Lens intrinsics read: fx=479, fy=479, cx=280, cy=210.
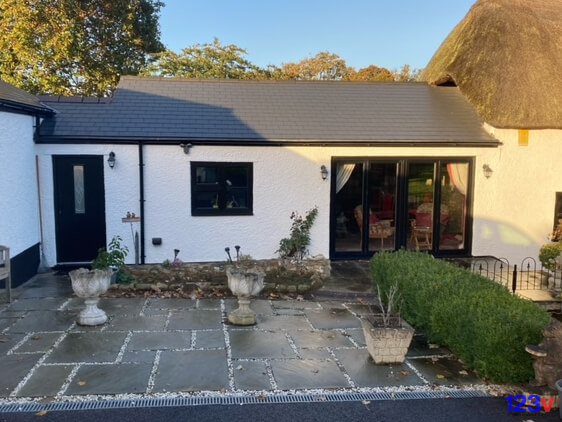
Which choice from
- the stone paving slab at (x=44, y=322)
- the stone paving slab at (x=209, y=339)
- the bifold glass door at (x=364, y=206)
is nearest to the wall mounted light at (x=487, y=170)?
the bifold glass door at (x=364, y=206)

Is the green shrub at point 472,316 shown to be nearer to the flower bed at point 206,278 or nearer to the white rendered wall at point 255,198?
the flower bed at point 206,278

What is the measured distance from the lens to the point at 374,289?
8.92m

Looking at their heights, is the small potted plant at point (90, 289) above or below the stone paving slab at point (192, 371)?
above

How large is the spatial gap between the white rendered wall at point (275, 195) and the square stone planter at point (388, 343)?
5635 millimetres

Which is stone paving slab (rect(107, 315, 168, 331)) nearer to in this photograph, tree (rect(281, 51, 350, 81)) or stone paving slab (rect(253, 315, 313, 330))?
stone paving slab (rect(253, 315, 313, 330))

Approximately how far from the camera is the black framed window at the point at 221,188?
10.9 meters

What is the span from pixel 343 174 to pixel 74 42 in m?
14.3

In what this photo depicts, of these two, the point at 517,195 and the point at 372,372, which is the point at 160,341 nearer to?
the point at 372,372

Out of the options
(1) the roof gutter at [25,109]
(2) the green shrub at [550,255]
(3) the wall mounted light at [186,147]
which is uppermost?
(1) the roof gutter at [25,109]

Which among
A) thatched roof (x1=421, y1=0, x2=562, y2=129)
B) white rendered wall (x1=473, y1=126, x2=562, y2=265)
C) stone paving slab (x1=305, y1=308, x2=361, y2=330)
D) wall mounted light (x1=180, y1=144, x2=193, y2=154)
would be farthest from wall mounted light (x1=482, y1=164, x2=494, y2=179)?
wall mounted light (x1=180, y1=144, x2=193, y2=154)

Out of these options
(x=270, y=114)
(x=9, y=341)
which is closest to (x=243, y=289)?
(x=9, y=341)

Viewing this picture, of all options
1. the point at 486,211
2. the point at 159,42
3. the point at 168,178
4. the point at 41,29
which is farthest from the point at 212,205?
the point at 159,42

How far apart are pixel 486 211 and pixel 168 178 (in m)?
7.62

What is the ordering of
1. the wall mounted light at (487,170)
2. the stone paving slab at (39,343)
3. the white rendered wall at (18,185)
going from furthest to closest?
the wall mounted light at (487,170), the white rendered wall at (18,185), the stone paving slab at (39,343)
